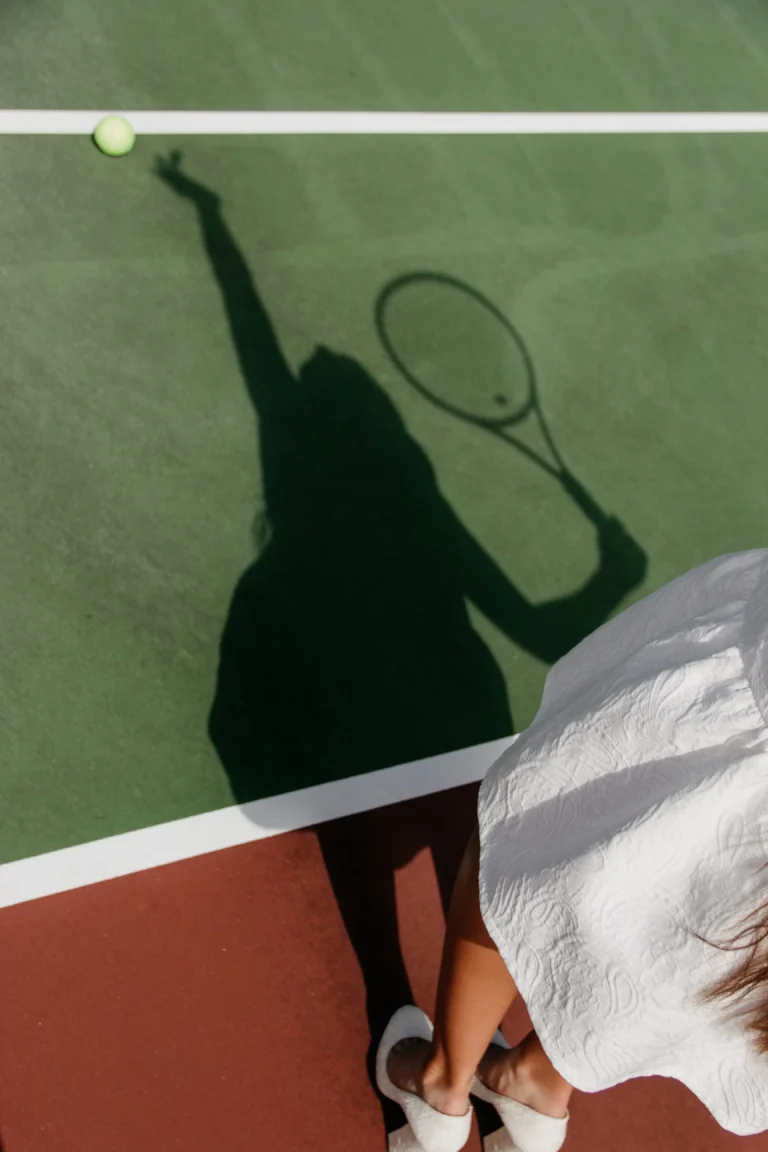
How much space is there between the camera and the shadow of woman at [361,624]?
324 cm

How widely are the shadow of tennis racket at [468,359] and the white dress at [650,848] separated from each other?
2511 mm

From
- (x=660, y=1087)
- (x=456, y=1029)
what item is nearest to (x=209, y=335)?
(x=456, y=1029)

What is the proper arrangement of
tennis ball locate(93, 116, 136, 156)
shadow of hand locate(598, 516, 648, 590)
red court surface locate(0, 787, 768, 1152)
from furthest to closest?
tennis ball locate(93, 116, 136, 156), shadow of hand locate(598, 516, 648, 590), red court surface locate(0, 787, 768, 1152)

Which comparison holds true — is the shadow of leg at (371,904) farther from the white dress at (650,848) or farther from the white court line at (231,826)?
the white dress at (650,848)

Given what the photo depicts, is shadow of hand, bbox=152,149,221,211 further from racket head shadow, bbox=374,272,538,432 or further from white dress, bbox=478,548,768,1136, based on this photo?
white dress, bbox=478,548,768,1136

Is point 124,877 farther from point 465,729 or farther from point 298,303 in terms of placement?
point 298,303

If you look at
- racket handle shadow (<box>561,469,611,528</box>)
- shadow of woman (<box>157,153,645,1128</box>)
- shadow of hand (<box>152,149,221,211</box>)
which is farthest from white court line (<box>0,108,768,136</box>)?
racket handle shadow (<box>561,469,611,528</box>)

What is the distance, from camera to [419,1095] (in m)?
2.55

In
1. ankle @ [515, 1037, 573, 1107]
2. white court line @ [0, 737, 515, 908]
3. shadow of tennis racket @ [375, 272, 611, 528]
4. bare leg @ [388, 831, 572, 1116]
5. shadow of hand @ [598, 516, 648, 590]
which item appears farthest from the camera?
shadow of tennis racket @ [375, 272, 611, 528]

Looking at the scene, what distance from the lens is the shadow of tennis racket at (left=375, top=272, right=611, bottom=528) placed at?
4.32 metres

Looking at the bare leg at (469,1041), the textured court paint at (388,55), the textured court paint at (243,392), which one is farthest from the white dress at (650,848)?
the textured court paint at (388,55)

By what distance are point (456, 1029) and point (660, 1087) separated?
3.89 ft

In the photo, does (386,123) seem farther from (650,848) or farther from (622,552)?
(650,848)

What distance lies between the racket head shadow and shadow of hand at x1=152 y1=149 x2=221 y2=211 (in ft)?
2.98
